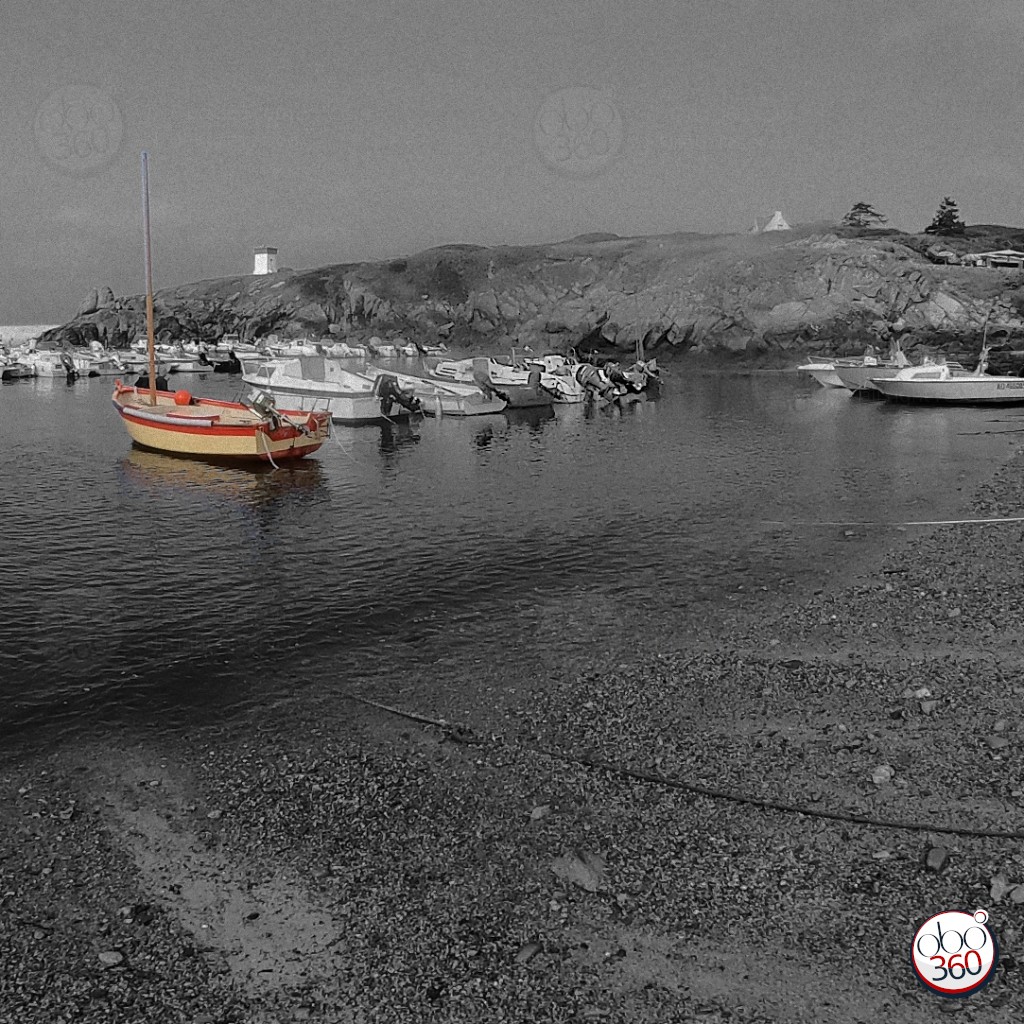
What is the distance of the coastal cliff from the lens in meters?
99.4

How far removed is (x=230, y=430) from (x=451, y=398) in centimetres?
2100

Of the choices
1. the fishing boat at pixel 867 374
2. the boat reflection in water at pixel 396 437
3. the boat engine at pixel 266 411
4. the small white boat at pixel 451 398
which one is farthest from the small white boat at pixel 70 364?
the fishing boat at pixel 867 374

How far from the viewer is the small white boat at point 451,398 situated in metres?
51.7

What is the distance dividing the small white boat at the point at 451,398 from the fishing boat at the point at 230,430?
56.1ft

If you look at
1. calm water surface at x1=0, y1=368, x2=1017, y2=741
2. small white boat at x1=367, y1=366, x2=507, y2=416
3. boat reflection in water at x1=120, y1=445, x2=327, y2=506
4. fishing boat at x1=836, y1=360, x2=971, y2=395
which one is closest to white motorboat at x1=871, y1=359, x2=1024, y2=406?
fishing boat at x1=836, y1=360, x2=971, y2=395

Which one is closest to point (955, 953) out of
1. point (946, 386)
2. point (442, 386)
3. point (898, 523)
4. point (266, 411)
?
point (898, 523)

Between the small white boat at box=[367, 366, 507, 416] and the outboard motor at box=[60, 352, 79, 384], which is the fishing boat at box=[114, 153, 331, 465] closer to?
the small white boat at box=[367, 366, 507, 416]

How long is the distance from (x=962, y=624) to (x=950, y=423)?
36394 mm

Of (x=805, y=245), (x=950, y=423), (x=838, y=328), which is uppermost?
(x=805, y=245)

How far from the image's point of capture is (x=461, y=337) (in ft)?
427

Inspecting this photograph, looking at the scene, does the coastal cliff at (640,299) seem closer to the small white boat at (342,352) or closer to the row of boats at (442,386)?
the small white boat at (342,352)

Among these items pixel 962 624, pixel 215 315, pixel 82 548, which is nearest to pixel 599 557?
pixel 962 624

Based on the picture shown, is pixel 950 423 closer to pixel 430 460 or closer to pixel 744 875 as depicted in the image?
pixel 430 460

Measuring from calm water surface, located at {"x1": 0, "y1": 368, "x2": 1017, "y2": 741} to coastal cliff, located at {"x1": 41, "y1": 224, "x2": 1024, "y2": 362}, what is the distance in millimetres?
61514
